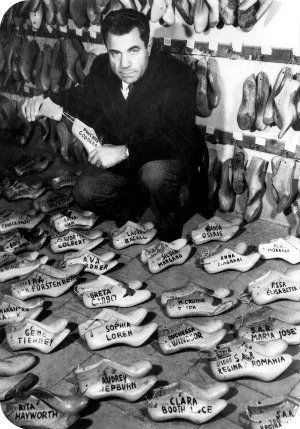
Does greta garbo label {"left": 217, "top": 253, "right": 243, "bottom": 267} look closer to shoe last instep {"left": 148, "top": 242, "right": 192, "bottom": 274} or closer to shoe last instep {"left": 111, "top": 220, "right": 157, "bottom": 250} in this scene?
shoe last instep {"left": 148, "top": 242, "right": 192, "bottom": 274}

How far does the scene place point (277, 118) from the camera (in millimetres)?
1976

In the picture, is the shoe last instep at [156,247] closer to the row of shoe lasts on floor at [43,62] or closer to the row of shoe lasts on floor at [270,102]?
the row of shoe lasts on floor at [270,102]

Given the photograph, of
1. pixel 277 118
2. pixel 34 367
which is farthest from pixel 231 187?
pixel 34 367

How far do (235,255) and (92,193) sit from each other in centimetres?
67

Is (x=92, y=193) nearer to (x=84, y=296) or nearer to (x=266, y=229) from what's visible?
(x=84, y=296)

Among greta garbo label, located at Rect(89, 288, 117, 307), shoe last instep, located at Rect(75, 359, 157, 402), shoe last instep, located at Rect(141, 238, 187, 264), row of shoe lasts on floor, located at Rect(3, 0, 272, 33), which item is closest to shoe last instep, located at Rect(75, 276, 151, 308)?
greta garbo label, located at Rect(89, 288, 117, 307)

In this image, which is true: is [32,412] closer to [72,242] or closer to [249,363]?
[249,363]

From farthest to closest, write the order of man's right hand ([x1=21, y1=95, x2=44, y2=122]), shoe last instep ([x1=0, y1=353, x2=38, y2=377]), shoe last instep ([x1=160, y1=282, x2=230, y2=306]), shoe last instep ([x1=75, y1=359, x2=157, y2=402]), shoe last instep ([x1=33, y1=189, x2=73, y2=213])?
shoe last instep ([x1=33, y1=189, x2=73, y2=213]) → man's right hand ([x1=21, y1=95, x2=44, y2=122]) → shoe last instep ([x1=160, y1=282, x2=230, y2=306]) → shoe last instep ([x1=0, y1=353, x2=38, y2=377]) → shoe last instep ([x1=75, y1=359, x2=157, y2=402])

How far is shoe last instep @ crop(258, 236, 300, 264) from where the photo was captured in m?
1.91

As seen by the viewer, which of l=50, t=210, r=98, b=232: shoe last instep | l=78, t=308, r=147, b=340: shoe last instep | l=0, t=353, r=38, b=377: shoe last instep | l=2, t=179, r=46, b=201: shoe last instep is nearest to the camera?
l=0, t=353, r=38, b=377: shoe last instep

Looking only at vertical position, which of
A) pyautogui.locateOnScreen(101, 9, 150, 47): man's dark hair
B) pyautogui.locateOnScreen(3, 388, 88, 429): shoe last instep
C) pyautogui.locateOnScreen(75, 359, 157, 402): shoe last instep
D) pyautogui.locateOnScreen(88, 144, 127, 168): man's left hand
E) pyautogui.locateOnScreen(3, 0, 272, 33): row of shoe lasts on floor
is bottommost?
pyautogui.locateOnScreen(3, 388, 88, 429): shoe last instep

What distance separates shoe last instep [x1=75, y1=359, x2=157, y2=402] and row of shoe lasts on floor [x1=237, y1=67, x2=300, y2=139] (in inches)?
42.1

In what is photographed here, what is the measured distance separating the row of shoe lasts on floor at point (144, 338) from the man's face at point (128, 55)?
2.41 feet

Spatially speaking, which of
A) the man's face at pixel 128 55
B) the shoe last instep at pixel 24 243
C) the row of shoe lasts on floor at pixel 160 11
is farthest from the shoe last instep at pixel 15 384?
the row of shoe lasts on floor at pixel 160 11
